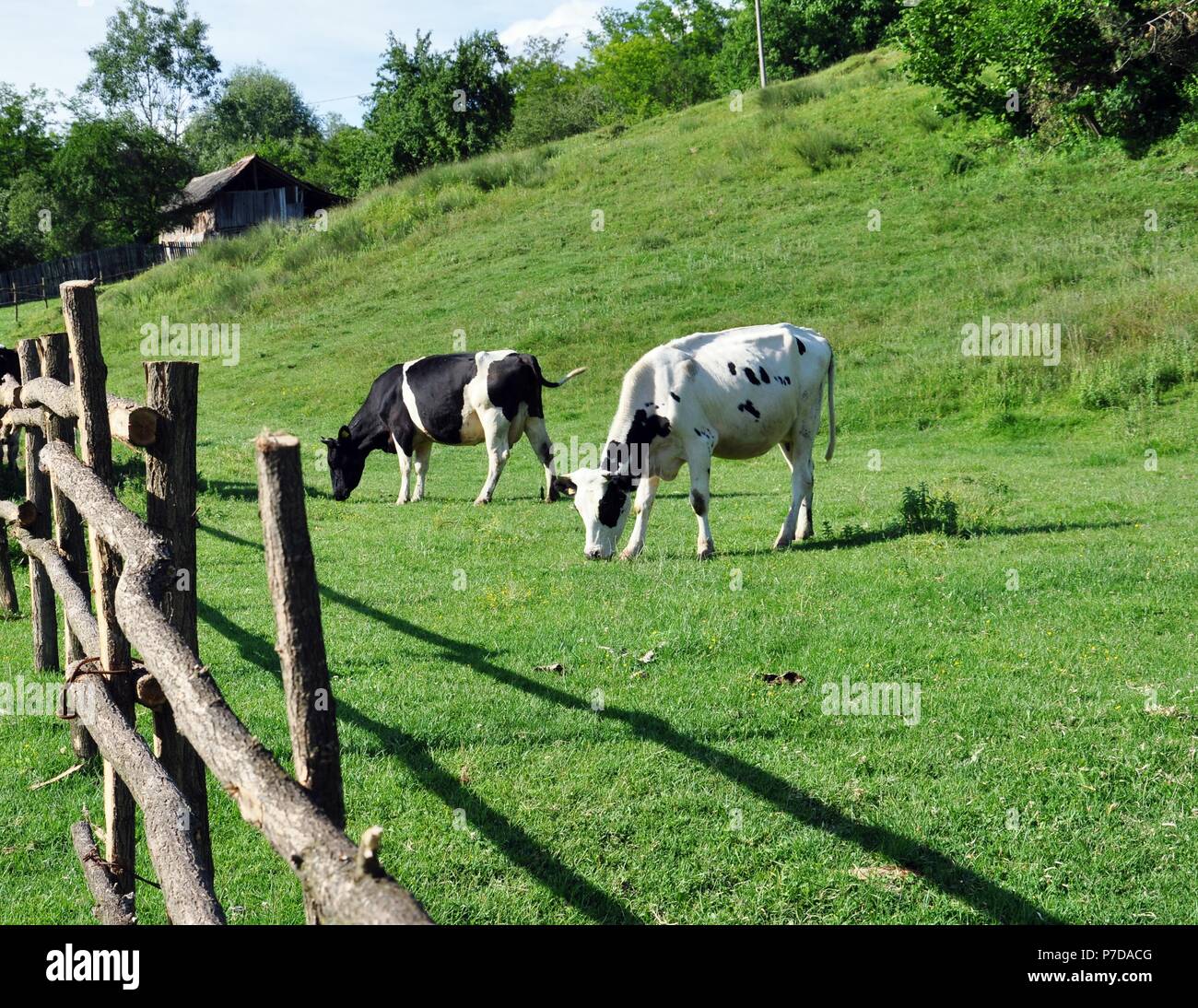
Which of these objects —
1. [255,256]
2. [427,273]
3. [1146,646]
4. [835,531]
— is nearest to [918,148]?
[427,273]

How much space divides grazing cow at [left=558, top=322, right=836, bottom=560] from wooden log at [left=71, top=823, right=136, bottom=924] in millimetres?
6230

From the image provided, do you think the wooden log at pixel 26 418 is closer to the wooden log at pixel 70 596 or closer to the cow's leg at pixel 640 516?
the wooden log at pixel 70 596

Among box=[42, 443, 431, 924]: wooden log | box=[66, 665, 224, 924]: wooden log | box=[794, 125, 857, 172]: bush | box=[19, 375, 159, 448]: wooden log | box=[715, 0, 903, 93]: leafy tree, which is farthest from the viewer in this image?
box=[715, 0, 903, 93]: leafy tree

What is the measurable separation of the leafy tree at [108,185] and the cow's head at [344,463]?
42.1 meters

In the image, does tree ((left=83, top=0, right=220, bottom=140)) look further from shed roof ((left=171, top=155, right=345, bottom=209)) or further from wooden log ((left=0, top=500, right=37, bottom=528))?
wooden log ((left=0, top=500, right=37, bottom=528))

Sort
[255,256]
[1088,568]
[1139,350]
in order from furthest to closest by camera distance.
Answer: [255,256]
[1139,350]
[1088,568]

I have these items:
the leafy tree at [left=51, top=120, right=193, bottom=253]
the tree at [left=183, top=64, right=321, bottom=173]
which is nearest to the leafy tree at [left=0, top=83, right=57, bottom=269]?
the leafy tree at [left=51, top=120, right=193, bottom=253]

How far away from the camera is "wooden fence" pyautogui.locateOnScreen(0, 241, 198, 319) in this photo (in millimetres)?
44250

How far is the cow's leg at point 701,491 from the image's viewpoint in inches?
423

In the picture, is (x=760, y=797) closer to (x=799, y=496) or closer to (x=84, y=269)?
(x=799, y=496)

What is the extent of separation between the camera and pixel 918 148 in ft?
111
